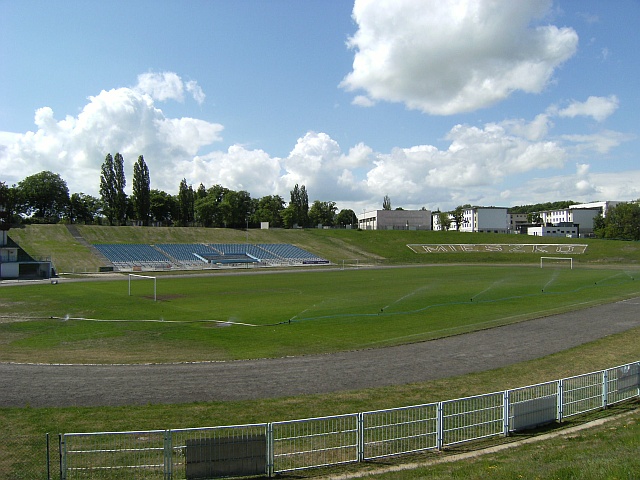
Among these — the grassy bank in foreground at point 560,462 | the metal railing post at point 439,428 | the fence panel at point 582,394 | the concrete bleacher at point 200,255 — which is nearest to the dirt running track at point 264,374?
the fence panel at point 582,394

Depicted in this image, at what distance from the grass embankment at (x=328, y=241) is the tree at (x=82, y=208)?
137 ft

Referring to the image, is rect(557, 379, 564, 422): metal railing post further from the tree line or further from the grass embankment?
the tree line

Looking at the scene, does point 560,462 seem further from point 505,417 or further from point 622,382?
point 622,382

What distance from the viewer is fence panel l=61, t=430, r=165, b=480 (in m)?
10.7

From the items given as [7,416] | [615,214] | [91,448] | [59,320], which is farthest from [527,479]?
[615,214]

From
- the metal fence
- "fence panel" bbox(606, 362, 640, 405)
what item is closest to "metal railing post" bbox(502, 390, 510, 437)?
the metal fence

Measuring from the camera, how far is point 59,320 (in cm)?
3497

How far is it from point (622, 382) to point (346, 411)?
9.36 meters

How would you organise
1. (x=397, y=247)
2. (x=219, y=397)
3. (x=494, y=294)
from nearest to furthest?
1. (x=219, y=397)
2. (x=494, y=294)
3. (x=397, y=247)

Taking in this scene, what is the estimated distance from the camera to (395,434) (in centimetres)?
1313

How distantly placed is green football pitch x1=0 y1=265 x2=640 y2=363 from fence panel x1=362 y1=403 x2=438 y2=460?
35.5 feet

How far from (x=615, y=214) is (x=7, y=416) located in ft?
629

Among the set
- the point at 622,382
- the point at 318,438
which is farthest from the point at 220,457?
the point at 622,382

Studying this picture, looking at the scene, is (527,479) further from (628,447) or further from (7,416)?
(7,416)
